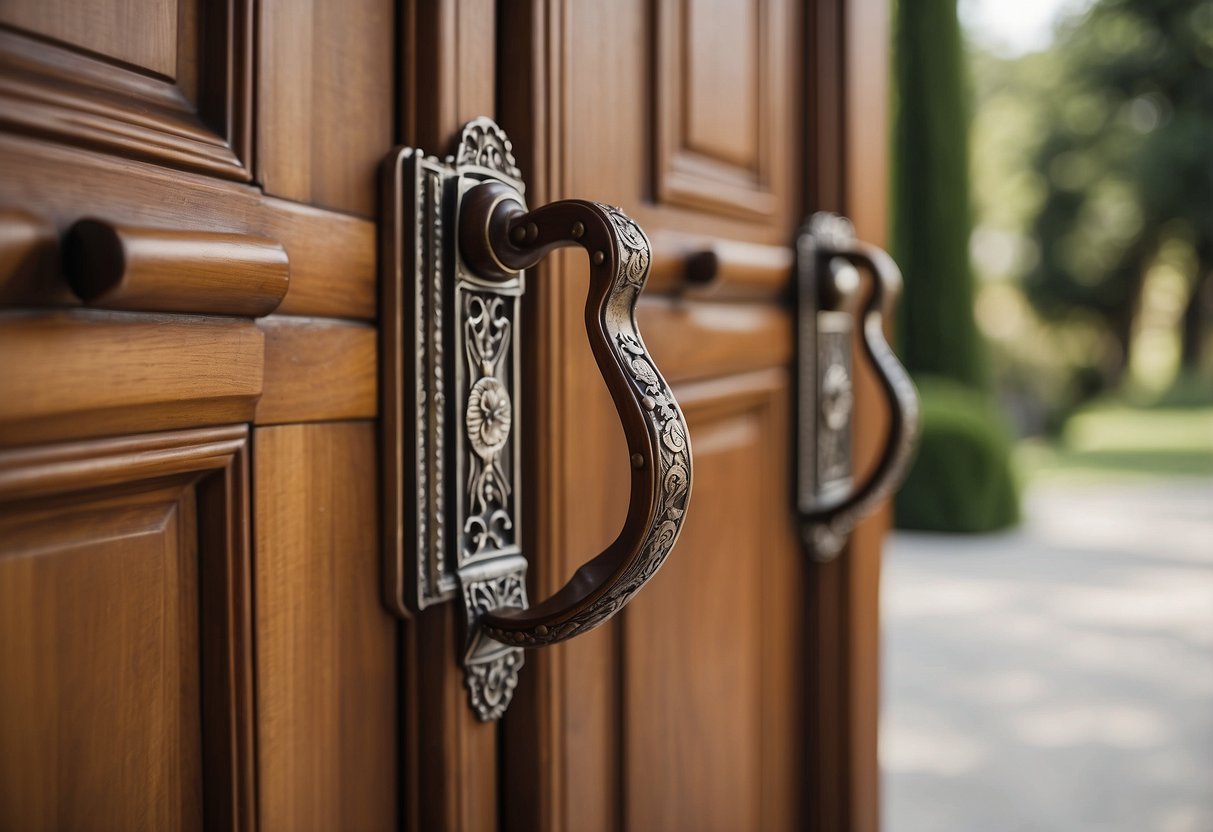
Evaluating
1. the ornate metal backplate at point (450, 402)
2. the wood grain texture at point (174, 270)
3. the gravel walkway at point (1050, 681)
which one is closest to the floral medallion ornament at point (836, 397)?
the ornate metal backplate at point (450, 402)

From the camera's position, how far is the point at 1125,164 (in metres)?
12.1

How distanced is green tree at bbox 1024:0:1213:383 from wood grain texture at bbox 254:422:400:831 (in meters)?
12.8

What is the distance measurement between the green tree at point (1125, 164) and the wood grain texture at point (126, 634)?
12.9 metres

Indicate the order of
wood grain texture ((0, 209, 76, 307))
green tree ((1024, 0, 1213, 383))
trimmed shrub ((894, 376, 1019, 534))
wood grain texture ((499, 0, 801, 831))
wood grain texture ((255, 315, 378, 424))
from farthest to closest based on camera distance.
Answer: green tree ((1024, 0, 1213, 383)), trimmed shrub ((894, 376, 1019, 534)), wood grain texture ((499, 0, 801, 831)), wood grain texture ((255, 315, 378, 424)), wood grain texture ((0, 209, 76, 307))

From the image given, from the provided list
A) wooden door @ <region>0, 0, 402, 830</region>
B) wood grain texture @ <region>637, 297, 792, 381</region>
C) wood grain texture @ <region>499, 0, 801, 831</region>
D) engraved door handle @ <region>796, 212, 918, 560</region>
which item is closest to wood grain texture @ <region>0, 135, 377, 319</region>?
wooden door @ <region>0, 0, 402, 830</region>

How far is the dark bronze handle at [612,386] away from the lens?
406 mm

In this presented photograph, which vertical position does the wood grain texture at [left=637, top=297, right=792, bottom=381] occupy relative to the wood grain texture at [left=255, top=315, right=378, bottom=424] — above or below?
above

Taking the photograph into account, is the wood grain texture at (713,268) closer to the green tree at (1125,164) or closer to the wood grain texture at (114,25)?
the wood grain texture at (114,25)

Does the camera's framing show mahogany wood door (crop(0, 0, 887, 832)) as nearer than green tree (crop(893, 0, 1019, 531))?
Yes

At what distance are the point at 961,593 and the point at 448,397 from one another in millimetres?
3906

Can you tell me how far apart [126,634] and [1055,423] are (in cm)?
1243

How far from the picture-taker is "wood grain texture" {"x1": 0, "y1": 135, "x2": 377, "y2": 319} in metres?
0.28

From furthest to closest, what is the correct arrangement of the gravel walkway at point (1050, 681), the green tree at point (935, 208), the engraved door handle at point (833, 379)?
1. the green tree at point (935, 208)
2. the gravel walkway at point (1050, 681)
3. the engraved door handle at point (833, 379)

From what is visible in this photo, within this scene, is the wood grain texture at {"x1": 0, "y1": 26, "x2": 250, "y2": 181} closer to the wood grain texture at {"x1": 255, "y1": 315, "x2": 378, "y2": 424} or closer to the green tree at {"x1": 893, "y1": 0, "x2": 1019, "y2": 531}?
the wood grain texture at {"x1": 255, "y1": 315, "x2": 378, "y2": 424}
